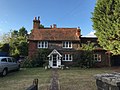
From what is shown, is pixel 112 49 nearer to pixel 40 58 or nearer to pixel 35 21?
pixel 40 58

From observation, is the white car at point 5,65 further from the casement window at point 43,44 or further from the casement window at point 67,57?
the casement window at point 67,57

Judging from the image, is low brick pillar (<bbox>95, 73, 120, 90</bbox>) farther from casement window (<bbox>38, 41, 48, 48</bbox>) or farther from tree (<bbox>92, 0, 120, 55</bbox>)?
casement window (<bbox>38, 41, 48, 48</bbox>)

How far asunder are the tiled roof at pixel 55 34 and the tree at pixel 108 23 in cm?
739

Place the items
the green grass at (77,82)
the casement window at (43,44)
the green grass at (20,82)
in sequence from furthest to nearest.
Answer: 1. the casement window at (43,44)
2. the green grass at (20,82)
3. the green grass at (77,82)

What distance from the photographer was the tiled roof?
30500 mm

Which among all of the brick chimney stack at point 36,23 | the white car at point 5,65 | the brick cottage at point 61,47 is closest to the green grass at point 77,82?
the white car at point 5,65

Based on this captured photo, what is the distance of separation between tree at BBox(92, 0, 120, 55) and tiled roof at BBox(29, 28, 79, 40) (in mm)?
7392

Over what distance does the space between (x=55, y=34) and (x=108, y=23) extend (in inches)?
489

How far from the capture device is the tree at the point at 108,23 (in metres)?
21.2

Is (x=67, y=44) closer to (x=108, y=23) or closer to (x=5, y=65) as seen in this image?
(x=108, y=23)

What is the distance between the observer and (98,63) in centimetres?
3055

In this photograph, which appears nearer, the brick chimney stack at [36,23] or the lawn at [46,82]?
the lawn at [46,82]

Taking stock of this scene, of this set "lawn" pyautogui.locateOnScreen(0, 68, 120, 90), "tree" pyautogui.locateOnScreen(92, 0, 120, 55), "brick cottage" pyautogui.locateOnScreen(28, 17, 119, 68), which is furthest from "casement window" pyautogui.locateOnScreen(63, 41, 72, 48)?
"lawn" pyautogui.locateOnScreen(0, 68, 120, 90)

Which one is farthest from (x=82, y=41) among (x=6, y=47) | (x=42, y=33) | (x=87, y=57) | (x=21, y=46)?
(x=6, y=47)
